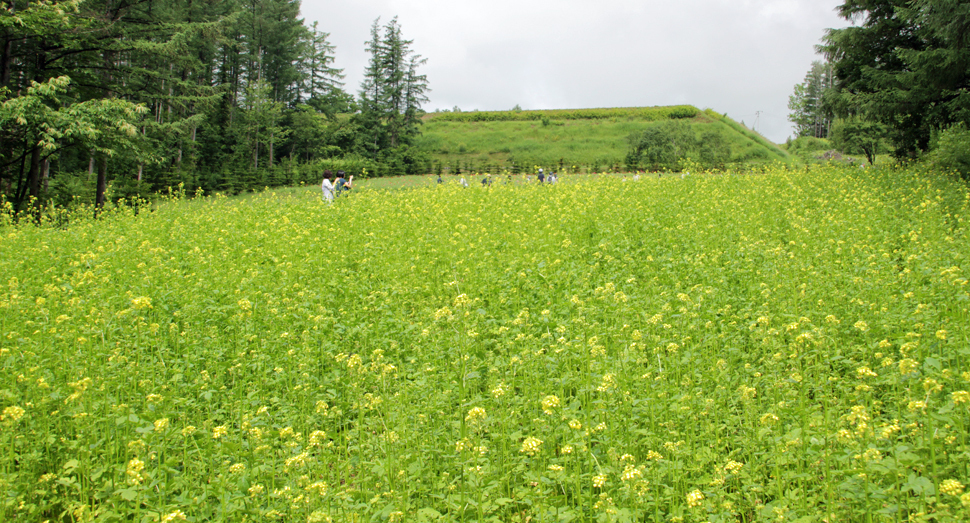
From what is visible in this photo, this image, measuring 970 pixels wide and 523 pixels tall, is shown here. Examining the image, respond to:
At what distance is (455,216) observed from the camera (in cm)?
1101

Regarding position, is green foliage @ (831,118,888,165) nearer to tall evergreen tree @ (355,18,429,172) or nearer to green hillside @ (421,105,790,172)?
green hillside @ (421,105,790,172)

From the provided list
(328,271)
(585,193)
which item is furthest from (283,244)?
(585,193)

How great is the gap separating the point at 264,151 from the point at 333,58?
43.2ft

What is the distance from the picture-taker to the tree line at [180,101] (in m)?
16.7

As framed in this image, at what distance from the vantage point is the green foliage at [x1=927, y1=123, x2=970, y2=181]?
14.5 meters

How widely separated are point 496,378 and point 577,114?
69.8 meters

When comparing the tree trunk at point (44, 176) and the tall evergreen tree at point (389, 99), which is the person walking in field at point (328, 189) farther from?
the tall evergreen tree at point (389, 99)

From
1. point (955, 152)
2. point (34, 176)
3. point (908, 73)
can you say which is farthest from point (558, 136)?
point (34, 176)

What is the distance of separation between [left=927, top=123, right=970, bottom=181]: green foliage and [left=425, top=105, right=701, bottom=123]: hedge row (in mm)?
48085

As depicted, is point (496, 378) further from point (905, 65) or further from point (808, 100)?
point (808, 100)

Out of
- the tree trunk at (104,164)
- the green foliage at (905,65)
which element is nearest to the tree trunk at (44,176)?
the tree trunk at (104,164)

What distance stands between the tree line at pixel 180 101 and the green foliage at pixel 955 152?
1043 inches

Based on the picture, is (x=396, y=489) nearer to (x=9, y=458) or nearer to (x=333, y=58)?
(x=9, y=458)

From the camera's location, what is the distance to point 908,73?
50.8 ft
